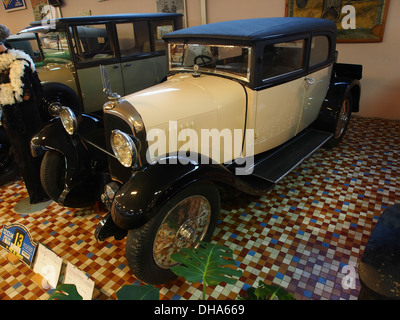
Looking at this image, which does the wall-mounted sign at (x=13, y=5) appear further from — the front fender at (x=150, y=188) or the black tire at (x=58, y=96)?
the front fender at (x=150, y=188)

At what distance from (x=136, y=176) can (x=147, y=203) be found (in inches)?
8.2

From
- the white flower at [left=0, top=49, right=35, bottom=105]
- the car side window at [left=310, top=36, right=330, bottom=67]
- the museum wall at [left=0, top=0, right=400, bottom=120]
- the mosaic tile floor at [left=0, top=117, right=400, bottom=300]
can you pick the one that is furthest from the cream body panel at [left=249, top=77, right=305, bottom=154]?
the museum wall at [left=0, top=0, right=400, bottom=120]

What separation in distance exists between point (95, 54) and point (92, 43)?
0.53 feet

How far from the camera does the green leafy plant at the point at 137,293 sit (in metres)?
1.09

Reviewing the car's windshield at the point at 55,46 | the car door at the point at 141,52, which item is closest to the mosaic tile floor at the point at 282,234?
the car's windshield at the point at 55,46

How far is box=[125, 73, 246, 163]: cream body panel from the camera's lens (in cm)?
187

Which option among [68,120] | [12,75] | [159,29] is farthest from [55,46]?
[68,120]

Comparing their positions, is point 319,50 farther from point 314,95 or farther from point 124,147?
point 124,147

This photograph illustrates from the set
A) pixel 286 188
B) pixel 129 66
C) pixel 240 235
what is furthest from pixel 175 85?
pixel 129 66

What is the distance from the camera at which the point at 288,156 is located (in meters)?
2.64

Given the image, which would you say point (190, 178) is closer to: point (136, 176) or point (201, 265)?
point (136, 176)

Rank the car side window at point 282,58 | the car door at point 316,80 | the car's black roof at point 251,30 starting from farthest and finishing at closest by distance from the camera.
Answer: the car door at point 316,80
the car side window at point 282,58
the car's black roof at point 251,30

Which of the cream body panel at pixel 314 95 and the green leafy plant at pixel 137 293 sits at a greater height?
the cream body panel at pixel 314 95

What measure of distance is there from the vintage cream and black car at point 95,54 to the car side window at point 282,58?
261 cm
